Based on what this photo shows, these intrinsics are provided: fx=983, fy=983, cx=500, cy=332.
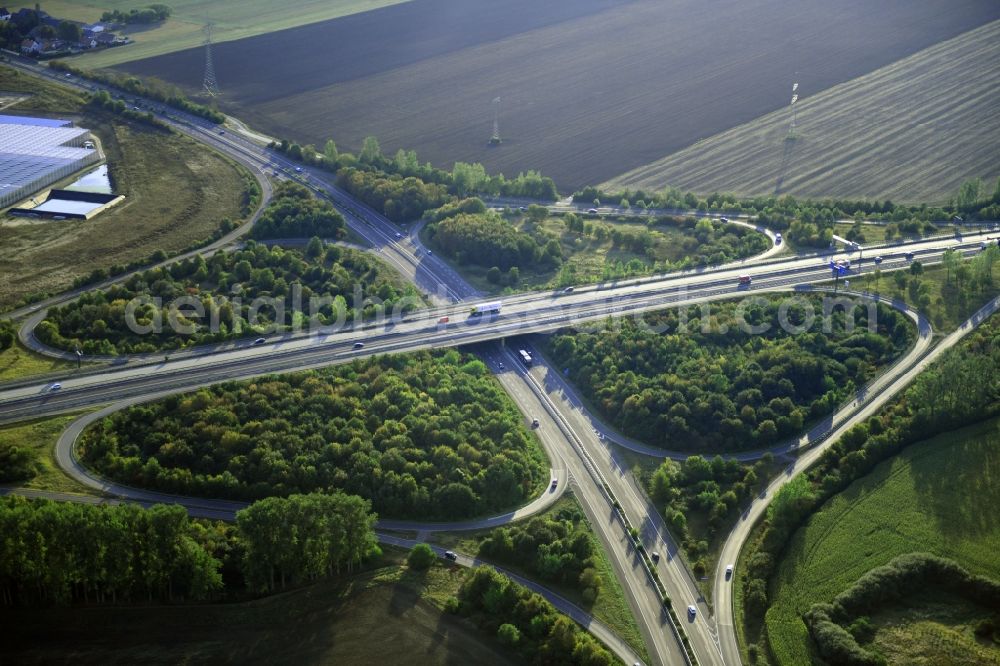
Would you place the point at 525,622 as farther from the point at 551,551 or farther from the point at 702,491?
the point at 702,491

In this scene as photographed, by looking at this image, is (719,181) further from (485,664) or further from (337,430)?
(485,664)

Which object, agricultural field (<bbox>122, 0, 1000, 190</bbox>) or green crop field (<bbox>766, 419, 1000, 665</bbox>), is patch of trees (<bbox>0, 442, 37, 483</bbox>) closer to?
green crop field (<bbox>766, 419, 1000, 665</bbox>)

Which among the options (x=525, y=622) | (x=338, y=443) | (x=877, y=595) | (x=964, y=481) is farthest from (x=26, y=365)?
(x=964, y=481)

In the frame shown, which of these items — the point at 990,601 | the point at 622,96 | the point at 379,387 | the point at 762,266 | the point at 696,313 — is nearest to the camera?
the point at 990,601

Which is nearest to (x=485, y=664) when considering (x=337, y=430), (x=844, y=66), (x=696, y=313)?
(x=337, y=430)

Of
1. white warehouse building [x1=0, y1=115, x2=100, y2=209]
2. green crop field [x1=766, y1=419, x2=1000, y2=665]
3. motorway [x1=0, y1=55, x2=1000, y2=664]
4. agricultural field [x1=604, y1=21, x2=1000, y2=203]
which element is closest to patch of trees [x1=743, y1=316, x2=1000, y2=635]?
green crop field [x1=766, y1=419, x2=1000, y2=665]

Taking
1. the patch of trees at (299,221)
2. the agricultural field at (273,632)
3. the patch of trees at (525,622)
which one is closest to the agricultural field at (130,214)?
the patch of trees at (299,221)
